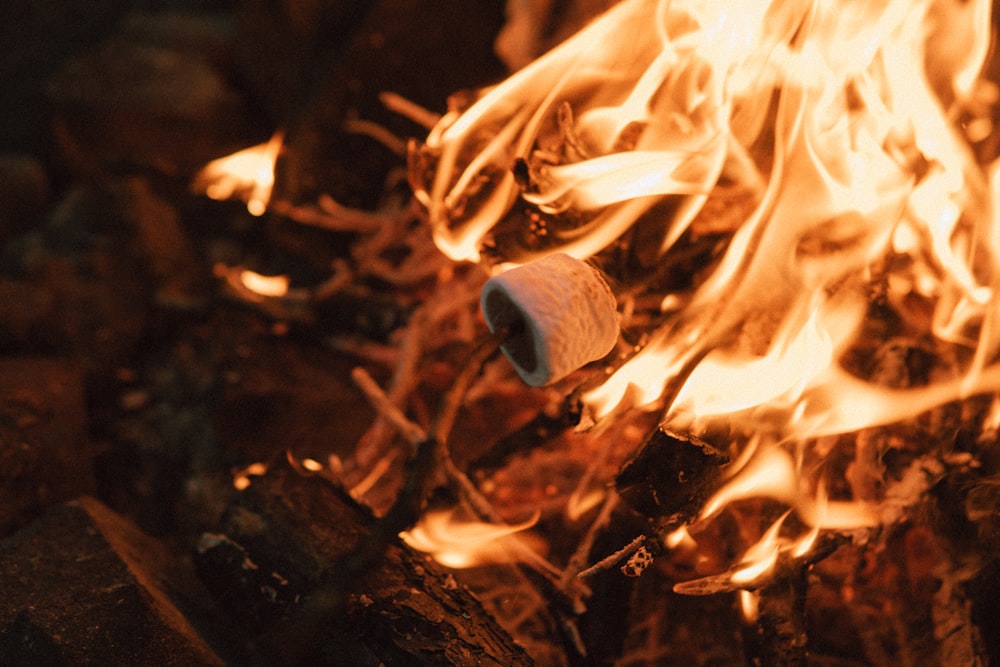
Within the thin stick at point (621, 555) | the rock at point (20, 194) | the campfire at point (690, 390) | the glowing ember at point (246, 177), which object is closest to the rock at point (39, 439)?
the campfire at point (690, 390)

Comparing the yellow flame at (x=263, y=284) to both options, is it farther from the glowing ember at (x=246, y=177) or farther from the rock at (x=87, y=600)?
the rock at (x=87, y=600)

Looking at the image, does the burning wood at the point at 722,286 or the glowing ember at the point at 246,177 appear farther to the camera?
the glowing ember at the point at 246,177

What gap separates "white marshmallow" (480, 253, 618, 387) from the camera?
4.74 ft

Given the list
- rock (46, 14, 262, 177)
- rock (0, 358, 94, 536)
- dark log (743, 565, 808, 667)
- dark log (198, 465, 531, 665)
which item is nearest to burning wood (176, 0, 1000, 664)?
dark log (743, 565, 808, 667)

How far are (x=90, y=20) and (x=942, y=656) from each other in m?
5.05

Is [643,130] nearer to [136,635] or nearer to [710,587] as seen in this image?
[710,587]

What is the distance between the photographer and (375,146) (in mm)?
3217

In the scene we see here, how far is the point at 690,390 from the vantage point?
172 cm

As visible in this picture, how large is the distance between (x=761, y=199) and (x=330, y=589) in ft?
5.22

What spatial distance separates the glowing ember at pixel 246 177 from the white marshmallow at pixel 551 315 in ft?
6.26

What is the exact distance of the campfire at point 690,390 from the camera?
1.64 meters

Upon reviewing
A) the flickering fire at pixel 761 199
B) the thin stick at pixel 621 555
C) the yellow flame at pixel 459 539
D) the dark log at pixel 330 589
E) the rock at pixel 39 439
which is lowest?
the rock at pixel 39 439

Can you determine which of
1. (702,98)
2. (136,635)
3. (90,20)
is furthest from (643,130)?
(90,20)

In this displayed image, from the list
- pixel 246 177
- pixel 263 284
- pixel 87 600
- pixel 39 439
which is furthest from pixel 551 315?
pixel 246 177
